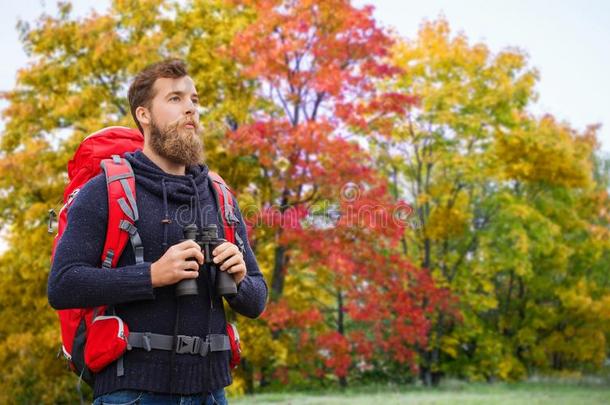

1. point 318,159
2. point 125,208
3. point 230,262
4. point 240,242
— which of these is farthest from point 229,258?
point 318,159

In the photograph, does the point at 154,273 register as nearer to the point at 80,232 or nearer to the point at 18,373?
the point at 80,232

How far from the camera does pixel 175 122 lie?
255 cm

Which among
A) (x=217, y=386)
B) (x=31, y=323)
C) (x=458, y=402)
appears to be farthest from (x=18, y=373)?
(x=217, y=386)

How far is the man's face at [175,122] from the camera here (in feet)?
8.34

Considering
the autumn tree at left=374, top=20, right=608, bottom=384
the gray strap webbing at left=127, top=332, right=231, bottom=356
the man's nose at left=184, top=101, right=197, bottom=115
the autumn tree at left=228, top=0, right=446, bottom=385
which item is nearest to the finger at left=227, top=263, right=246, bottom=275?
the gray strap webbing at left=127, top=332, right=231, bottom=356

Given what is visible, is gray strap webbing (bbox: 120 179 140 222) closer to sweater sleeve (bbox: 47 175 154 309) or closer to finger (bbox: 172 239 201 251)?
sweater sleeve (bbox: 47 175 154 309)

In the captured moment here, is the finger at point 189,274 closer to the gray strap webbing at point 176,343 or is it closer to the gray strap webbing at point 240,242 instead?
the gray strap webbing at point 176,343

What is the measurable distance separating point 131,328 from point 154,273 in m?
0.23

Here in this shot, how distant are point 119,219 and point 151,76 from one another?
2.00ft

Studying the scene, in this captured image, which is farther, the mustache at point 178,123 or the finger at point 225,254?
the mustache at point 178,123

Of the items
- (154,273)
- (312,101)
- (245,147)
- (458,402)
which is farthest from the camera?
(312,101)

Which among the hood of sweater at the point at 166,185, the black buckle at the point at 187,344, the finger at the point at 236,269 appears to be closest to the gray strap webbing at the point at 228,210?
the hood of sweater at the point at 166,185

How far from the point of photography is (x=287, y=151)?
14.3 m

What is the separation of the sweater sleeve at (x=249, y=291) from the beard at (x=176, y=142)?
36 centimetres
